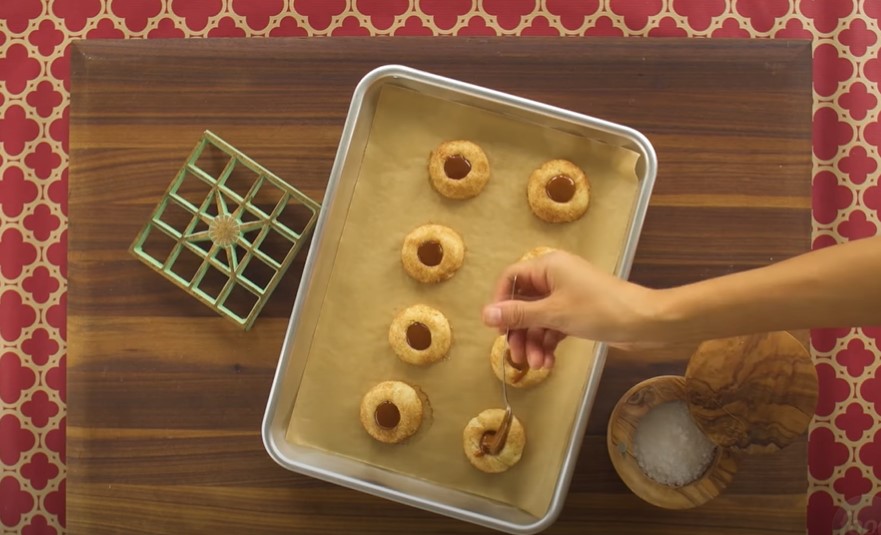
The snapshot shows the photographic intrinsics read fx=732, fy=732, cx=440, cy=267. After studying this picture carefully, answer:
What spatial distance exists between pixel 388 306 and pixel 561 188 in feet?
1.55

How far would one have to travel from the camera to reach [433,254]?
5.39ft

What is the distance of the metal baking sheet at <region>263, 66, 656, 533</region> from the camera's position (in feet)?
5.16

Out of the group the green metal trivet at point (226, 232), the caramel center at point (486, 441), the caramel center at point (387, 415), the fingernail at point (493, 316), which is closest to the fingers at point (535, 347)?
the fingernail at point (493, 316)

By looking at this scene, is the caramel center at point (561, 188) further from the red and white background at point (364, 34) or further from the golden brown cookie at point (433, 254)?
the red and white background at point (364, 34)

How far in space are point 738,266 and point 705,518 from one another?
56 cm

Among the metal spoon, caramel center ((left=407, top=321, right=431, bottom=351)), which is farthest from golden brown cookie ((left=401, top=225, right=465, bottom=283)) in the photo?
the metal spoon

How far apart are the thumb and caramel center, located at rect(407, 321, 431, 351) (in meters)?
0.30

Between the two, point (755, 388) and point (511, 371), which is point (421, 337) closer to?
point (511, 371)

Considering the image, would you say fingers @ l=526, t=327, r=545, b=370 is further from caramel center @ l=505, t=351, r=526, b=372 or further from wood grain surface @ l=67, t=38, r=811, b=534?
wood grain surface @ l=67, t=38, r=811, b=534

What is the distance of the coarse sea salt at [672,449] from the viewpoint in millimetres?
1473

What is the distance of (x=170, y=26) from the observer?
2.02 metres

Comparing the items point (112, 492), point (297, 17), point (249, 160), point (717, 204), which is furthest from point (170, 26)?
point (717, 204)

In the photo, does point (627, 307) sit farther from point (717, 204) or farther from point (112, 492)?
point (112, 492)

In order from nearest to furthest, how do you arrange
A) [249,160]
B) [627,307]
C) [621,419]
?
[627,307], [621,419], [249,160]
